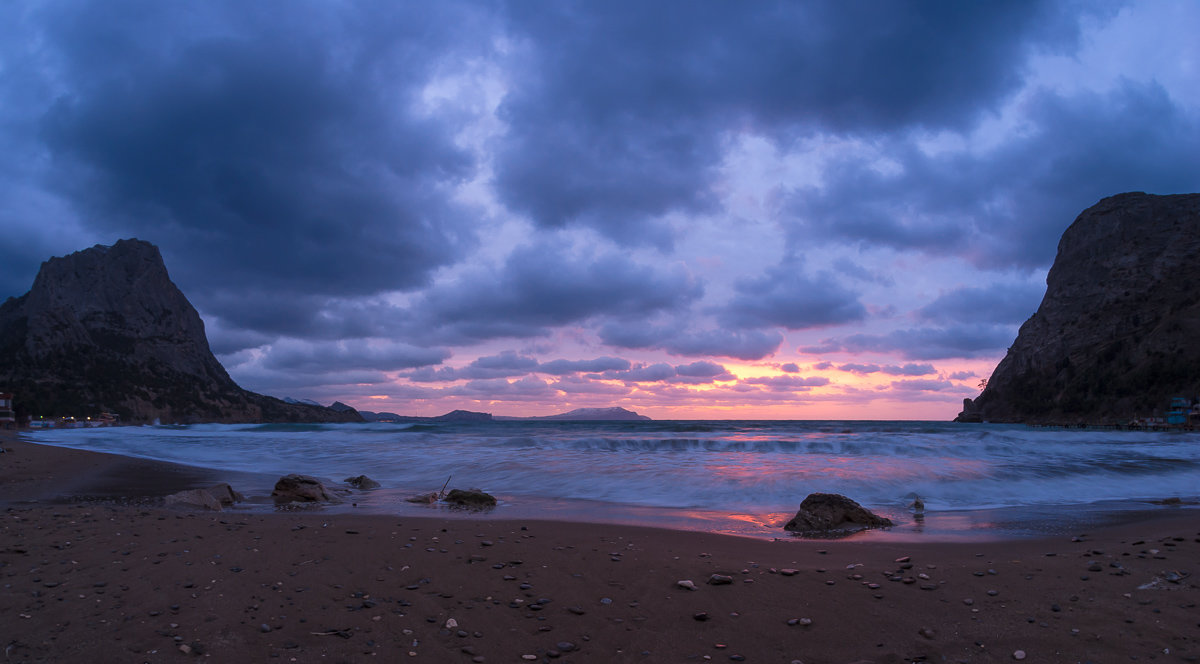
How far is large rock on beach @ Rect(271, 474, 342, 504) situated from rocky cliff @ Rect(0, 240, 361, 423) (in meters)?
79.5

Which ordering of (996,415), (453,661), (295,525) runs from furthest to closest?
(996,415) < (295,525) < (453,661)

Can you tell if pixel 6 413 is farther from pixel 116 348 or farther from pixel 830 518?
pixel 830 518

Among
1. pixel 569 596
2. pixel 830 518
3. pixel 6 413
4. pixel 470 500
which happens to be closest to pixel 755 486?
pixel 830 518

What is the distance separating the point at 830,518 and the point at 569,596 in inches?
181

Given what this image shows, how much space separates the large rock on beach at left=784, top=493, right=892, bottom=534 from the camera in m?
7.20

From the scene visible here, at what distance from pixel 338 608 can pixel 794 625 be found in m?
3.08

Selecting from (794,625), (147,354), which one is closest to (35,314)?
(147,354)

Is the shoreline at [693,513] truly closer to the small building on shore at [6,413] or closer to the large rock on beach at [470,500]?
the large rock on beach at [470,500]

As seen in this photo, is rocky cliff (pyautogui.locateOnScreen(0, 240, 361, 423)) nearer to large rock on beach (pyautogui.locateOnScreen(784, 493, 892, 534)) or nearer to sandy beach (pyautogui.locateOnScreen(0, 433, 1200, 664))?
sandy beach (pyautogui.locateOnScreen(0, 433, 1200, 664))

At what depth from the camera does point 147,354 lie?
87.4 metres

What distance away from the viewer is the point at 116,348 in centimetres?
8331

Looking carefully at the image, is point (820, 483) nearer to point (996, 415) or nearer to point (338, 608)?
point (338, 608)

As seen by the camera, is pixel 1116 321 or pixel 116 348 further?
pixel 116 348

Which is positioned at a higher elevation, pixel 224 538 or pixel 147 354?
pixel 147 354
